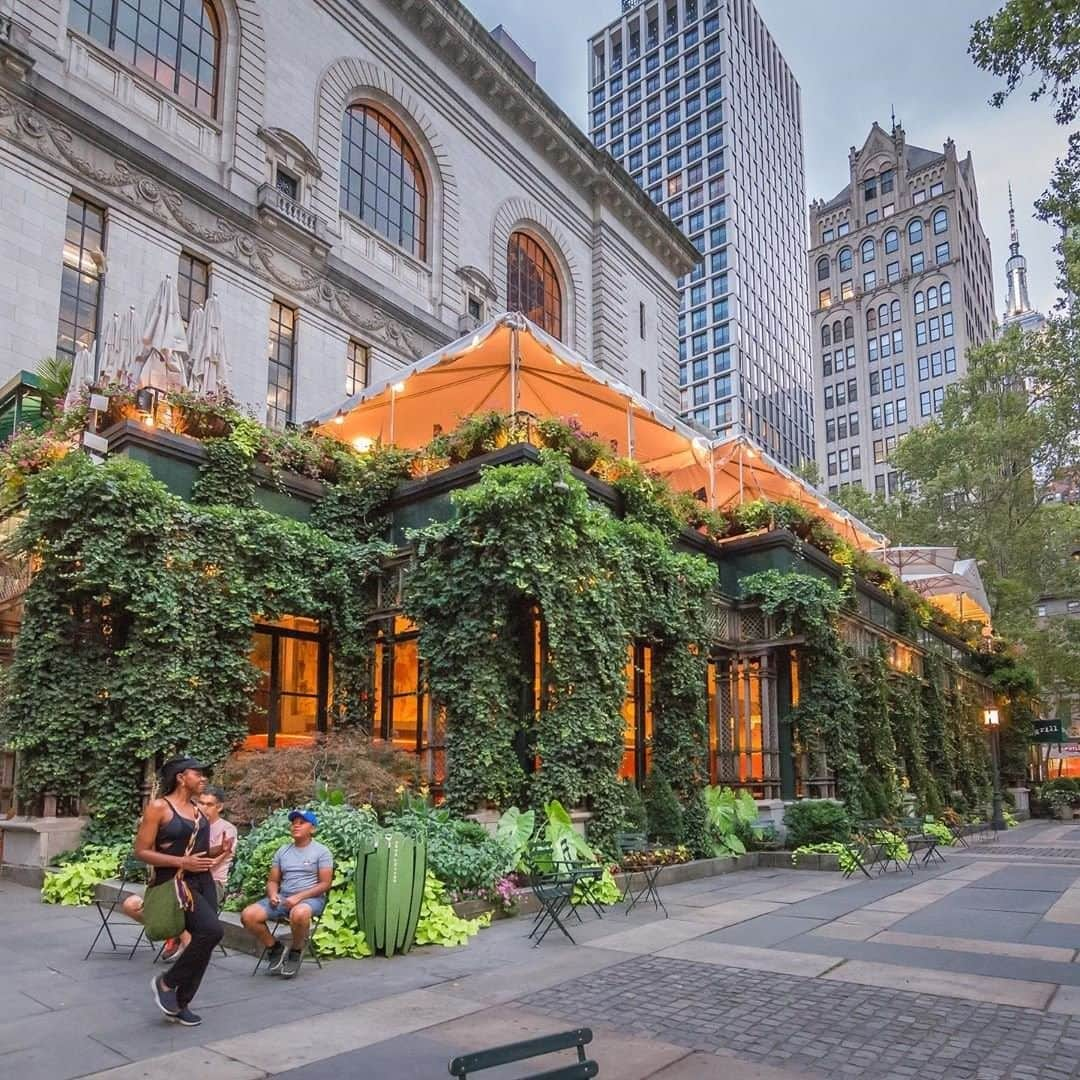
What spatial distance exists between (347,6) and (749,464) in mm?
19366

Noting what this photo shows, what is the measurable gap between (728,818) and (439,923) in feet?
24.2

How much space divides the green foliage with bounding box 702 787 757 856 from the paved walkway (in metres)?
4.36

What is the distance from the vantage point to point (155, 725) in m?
11.6

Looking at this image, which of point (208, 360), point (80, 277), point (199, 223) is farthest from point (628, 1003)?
point (199, 223)

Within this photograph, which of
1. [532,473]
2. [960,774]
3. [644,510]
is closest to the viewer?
[532,473]

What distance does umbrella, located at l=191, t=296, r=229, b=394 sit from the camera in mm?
14609

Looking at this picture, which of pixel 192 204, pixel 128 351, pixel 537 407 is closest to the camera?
pixel 128 351

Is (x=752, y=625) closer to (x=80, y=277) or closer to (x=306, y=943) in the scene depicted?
(x=306, y=943)

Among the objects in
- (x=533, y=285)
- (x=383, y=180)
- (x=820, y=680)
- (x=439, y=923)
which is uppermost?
(x=383, y=180)

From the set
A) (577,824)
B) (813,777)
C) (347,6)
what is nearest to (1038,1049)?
(577,824)

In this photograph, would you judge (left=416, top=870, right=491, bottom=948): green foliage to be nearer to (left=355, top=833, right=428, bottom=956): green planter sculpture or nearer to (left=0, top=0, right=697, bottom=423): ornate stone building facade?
(left=355, top=833, right=428, bottom=956): green planter sculpture

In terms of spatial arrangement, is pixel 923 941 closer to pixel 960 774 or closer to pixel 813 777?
pixel 813 777

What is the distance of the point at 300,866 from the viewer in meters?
7.46

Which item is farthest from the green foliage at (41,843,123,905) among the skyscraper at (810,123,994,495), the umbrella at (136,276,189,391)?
the skyscraper at (810,123,994,495)
